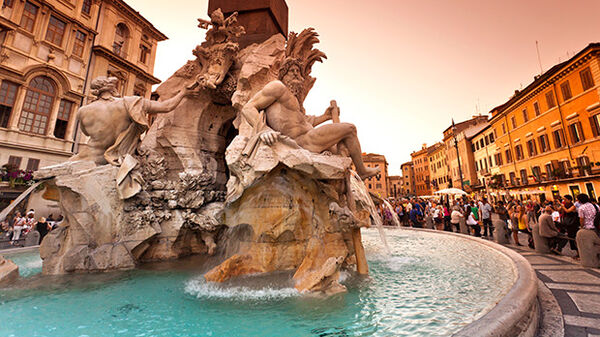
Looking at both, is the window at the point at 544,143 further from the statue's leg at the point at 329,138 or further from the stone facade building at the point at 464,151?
the statue's leg at the point at 329,138

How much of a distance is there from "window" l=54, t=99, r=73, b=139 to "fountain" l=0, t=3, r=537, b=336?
19.1m

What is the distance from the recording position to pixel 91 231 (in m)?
4.74

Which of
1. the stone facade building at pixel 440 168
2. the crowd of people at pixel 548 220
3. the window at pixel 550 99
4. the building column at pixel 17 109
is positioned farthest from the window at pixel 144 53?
the stone facade building at pixel 440 168

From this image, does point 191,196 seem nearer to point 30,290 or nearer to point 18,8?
point 30,290

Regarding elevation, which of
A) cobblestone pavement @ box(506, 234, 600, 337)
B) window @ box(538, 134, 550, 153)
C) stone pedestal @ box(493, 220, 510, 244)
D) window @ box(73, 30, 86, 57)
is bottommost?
cobblestone pavement @ box(506, 234, 600, 337)

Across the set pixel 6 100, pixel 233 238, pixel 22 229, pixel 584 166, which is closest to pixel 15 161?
pixel 6 100

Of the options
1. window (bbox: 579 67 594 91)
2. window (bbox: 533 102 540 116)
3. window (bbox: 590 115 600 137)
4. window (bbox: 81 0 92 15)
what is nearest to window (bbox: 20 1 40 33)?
window (bbox: 81 0 92 15)

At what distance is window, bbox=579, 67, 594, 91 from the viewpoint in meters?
19.3

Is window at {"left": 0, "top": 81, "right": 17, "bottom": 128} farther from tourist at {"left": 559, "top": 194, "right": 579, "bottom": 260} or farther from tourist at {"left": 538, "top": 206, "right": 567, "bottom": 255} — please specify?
tourist at {"left": 559, "top": 194, "right": 579, "bottom": 260}

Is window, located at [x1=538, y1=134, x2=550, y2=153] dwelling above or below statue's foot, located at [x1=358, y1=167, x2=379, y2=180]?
above

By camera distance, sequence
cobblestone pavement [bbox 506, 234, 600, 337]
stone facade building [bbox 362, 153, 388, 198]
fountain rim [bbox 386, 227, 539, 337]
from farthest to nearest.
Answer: stone facade building [bbox 362, 153, 388, 198] < cobblestone pavement [bbox 506, 234, 600, 337] < fountain rim [bbox 386, 227, 539, 337]

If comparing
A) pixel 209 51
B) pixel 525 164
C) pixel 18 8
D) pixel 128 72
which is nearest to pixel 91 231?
pixel 209 51

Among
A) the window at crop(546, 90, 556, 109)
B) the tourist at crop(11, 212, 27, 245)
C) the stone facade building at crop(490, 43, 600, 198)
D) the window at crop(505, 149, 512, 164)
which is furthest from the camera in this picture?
the window at crop(505, 149, 512, 164)

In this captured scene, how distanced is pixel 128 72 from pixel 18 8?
7.60m
